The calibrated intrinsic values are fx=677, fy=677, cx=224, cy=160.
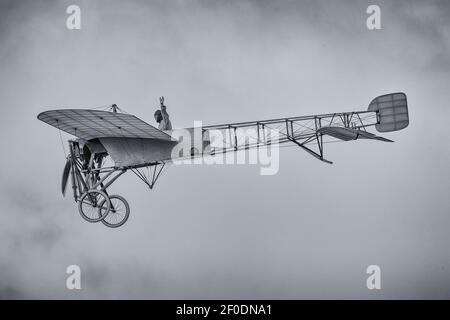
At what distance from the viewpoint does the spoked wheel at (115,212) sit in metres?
27.7

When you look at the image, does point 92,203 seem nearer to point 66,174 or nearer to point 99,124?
point 66,174

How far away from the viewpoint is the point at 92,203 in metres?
28.1

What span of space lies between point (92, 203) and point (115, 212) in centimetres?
110

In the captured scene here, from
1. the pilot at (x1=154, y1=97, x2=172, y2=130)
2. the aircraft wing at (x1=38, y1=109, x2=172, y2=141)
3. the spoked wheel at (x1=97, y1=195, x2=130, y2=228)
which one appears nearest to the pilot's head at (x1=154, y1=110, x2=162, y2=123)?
the pilot at (x1=154, y1=97, x2=172, y2=130)

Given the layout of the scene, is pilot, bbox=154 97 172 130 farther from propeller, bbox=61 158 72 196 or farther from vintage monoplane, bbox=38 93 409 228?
propeller, bbox=61 158 72 196

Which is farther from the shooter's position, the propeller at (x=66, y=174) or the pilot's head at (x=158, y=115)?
the propeller at (x=66, y=174)

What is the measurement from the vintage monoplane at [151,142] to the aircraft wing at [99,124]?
40 mm

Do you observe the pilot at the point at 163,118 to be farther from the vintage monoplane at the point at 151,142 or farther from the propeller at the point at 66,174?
the propeller at the point at 66,174

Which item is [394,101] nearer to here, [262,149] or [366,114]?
[366,114]

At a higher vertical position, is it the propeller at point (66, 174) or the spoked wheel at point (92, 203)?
the propeller at point (66, 174)

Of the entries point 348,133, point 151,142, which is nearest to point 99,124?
point 151,142

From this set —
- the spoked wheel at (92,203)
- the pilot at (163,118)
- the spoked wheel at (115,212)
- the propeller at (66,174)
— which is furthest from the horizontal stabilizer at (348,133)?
the propeller at (66,174)

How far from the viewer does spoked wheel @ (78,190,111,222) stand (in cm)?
2789

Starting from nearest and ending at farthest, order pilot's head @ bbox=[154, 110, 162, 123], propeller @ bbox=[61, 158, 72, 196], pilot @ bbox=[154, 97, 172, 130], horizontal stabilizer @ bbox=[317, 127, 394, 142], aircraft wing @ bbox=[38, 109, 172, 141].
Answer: aircraft wing @ bbox=[38, 109, 172, 141] → horizontal stabilizer @ bbox=[317, 127, 394, 142] → pilot @ bbox=[154, 97, 172, 130] → pilot's head @ bbox=[154, 110, 162, 123] → propeller @ bbox=[61, 158, 72, 196]
